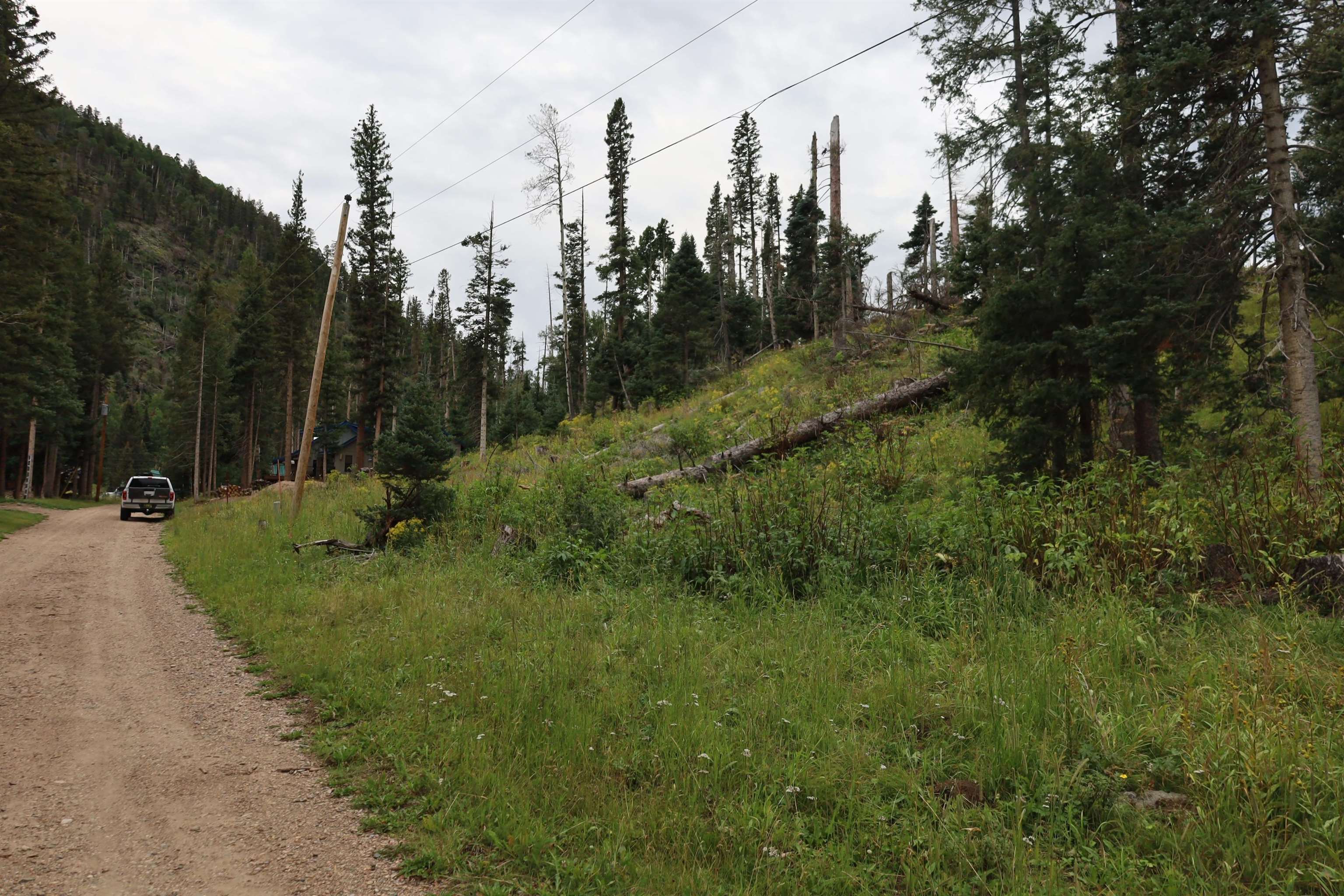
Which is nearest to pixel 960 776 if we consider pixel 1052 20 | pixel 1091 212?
pixel 1091 212

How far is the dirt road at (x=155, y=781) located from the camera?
10.5ft

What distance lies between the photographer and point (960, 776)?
353 cm

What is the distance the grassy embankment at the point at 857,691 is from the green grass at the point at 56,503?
3281 centimetres

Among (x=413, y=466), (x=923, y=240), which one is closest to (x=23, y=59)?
(x=413, y=466)

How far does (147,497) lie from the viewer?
26.8 meters

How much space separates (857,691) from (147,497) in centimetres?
3195

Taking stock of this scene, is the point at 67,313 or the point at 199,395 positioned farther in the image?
the point at 199,395

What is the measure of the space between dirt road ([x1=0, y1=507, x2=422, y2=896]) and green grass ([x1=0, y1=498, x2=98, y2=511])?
1277 inches

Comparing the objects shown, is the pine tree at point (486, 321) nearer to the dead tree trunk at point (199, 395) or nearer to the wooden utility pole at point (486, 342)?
the wooden utility pole at point (486, 342)

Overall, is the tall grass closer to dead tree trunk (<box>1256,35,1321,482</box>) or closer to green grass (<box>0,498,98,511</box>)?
dead tree trunk (<box>1256,35,1321,482</box>)

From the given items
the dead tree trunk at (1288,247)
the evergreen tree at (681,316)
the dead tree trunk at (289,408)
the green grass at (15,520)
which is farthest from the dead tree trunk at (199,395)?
the dead tree trunk at (1288,247)

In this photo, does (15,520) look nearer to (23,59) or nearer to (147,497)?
(147,497)

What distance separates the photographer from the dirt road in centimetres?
321

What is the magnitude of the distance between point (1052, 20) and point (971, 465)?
9359 millimetres
